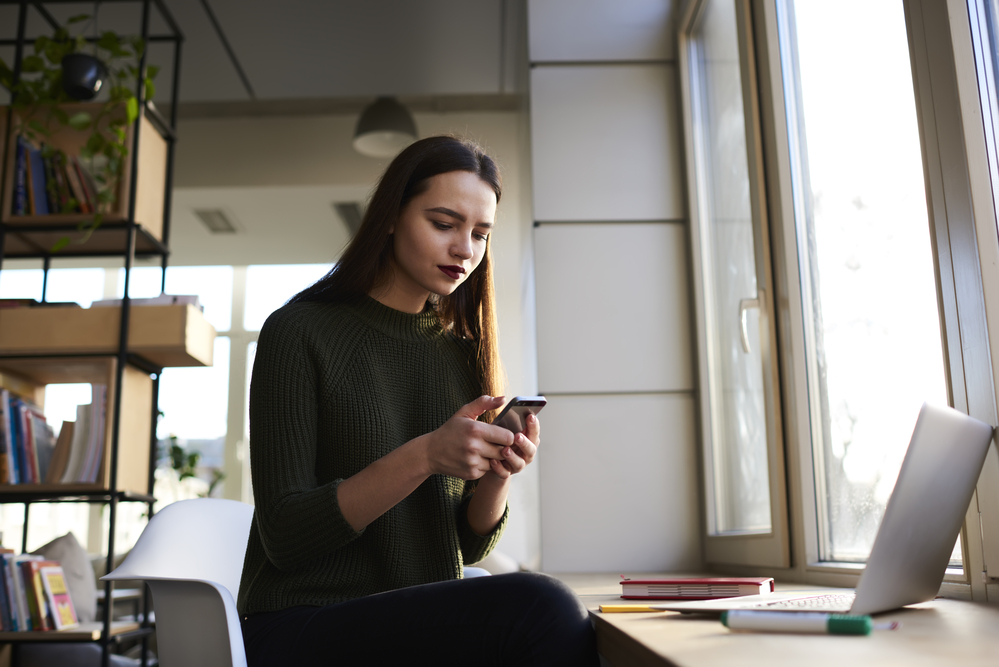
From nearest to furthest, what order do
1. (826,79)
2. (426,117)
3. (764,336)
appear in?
1. (826,79)
2. (764,336)
3. (426,117)

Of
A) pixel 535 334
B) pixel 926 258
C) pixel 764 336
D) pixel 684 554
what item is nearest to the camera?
pixel 926 258

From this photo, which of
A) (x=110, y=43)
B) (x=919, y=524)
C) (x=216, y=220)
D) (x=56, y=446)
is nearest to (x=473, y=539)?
(x=919, y=524)

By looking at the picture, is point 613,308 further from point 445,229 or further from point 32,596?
point 32,596

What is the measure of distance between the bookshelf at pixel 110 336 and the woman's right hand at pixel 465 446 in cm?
200

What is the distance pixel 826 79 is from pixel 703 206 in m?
0.78

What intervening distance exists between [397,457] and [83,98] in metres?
2.62

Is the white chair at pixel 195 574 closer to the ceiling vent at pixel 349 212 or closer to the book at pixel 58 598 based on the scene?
the book at pixel 58 598

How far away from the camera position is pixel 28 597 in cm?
270

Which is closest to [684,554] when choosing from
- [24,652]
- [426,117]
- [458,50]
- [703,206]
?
[703,206]

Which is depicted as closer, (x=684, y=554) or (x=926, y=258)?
(x=926, y=258)

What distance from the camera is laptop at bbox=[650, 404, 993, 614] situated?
84 cm

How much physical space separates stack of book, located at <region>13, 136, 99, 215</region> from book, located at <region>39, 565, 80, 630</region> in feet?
4.21

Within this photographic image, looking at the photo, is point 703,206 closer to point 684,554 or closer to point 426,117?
point 684,554

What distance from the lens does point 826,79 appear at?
1.75m
